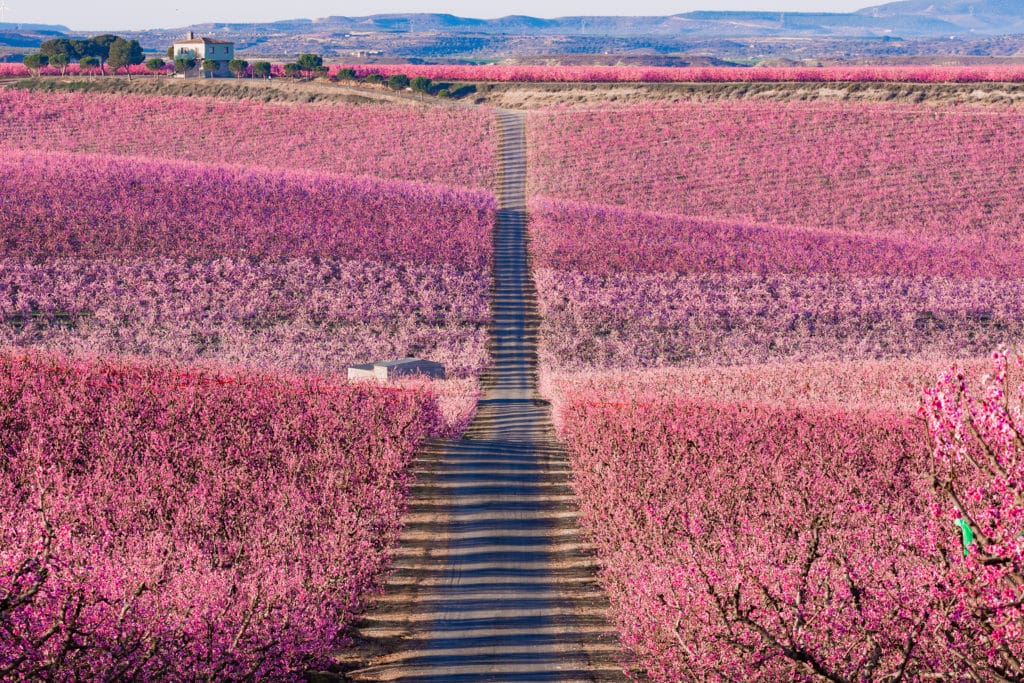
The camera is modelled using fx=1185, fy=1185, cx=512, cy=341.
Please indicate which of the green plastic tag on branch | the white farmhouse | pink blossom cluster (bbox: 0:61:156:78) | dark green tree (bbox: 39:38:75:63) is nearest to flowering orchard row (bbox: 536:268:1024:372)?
the green plastic tag on branch

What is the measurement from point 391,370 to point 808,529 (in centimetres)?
1423

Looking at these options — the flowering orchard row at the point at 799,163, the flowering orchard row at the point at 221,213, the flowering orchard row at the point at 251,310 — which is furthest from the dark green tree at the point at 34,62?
the flowering orchard row at the point at 251,310

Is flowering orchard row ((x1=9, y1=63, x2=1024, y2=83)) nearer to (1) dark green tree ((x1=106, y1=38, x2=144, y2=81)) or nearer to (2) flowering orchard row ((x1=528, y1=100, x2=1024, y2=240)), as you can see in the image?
(1) dark green tree ((x1=106, y1=38, x2=144, y2=81))

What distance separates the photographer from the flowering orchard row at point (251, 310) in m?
29.9

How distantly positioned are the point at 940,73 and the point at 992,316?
42.5m

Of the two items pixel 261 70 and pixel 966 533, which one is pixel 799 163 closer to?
pixel 261 70

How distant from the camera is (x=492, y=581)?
14.0 m

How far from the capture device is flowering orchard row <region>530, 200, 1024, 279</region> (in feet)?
131

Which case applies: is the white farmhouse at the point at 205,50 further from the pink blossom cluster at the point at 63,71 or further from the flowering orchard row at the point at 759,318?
the flowering orchard row at the point at 759,318

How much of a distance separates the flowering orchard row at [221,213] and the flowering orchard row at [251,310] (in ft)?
3.50

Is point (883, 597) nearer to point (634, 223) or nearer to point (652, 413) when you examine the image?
point (652, 413)

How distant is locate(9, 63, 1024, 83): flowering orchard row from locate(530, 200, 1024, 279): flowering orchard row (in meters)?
29.7

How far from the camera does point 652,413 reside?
1975 centimetres

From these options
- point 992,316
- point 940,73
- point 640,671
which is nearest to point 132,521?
point 640,671
